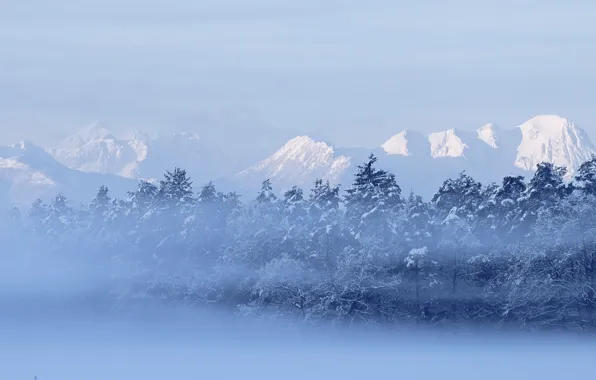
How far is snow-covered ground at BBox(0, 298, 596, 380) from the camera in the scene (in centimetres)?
6212

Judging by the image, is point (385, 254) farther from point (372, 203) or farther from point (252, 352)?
point (252, 352)

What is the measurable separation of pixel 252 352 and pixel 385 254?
902cm

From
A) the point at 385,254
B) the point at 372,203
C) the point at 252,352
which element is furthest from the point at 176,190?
the point at 385,254

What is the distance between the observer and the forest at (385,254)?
242ft

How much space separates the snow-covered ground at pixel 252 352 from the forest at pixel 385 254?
1.19 metres

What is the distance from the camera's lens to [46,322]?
108 m

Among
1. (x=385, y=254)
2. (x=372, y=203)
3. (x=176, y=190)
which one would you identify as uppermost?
(x=176, y=190)

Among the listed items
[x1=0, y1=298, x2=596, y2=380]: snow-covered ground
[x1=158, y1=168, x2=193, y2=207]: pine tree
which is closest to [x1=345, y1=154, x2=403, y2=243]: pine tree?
[x1=0, y1=298, x2=596, y2=380]: snow-covered ground

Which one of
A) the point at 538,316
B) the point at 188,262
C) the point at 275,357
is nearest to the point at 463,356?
the point at 538,316

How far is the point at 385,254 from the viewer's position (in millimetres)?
78875

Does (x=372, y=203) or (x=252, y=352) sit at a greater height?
(x=372, y=203)

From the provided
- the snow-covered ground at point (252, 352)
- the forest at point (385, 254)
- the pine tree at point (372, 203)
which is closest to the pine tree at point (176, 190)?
the forest at point (385, 254)

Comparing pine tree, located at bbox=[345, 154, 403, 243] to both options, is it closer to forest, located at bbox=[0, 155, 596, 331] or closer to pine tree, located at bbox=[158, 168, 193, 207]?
forest, located at bbox=[0, 155, 596, 331]

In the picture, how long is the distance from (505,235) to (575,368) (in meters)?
16.1
